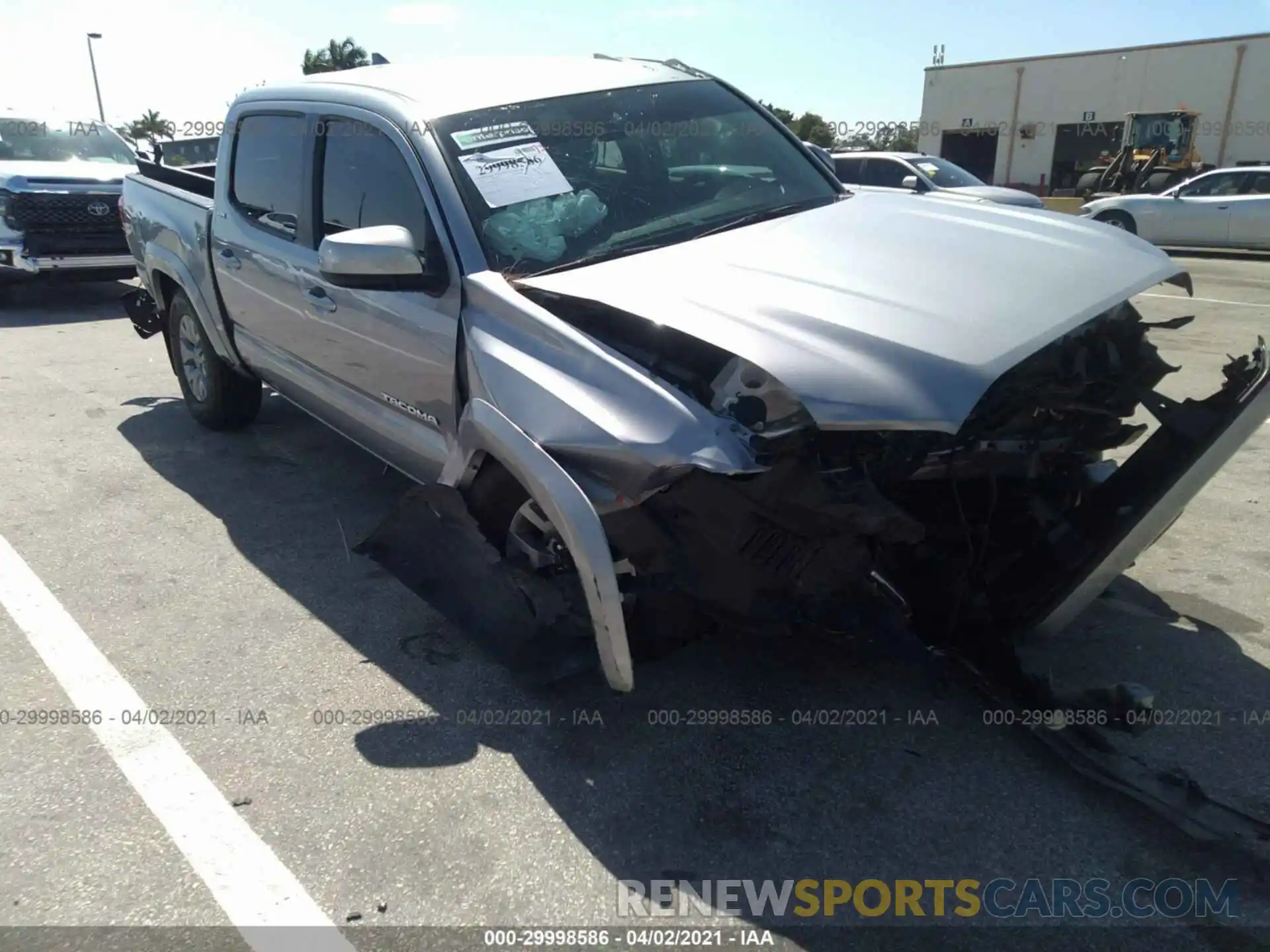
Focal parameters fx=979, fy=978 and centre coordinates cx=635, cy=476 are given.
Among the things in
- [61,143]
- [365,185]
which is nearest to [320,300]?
[365,185]

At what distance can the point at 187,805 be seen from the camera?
275 centimetres

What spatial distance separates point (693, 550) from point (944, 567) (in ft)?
2.80

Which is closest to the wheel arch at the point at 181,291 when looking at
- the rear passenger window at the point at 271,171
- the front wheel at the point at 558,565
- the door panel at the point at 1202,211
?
the rear passenger window at the point at 271,171

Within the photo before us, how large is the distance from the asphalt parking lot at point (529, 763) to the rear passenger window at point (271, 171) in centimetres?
148

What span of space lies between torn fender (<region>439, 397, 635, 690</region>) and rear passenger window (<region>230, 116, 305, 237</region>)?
207 centimetres

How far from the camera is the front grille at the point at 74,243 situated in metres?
10.4

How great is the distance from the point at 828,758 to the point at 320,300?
2.68 meters

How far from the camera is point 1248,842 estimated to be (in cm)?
246


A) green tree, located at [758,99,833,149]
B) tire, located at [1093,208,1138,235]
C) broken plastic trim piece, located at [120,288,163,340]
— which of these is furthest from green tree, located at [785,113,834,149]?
broken plastic trim piece, located at [120,288,163,340]

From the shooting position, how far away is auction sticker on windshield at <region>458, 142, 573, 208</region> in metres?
3.34

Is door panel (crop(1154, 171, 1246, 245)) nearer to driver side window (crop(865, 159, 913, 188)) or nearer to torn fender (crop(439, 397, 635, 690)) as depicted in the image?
driver side window (crop(865, 159, 913, 188))

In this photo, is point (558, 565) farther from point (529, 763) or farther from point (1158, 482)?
point (1158, 482)

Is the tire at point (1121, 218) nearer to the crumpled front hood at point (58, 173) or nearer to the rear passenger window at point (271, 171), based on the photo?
the crumpled front hood at point (58, 173)

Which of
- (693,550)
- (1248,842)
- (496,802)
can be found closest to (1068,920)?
(1248,842)
